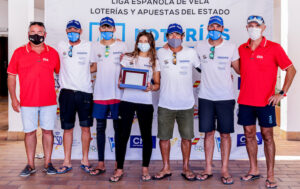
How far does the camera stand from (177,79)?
3.71 meters

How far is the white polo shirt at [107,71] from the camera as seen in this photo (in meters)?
3.97

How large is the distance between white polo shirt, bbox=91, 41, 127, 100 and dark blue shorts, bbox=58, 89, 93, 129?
0.42 ft

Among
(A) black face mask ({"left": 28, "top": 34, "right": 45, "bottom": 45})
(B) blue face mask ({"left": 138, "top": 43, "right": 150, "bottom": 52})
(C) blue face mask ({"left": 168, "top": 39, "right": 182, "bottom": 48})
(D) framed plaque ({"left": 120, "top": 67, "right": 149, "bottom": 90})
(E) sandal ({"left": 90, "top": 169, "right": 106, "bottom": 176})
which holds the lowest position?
(E) sandal ({"left": 90, "top": 169, "right": 106, "bottom": 176})

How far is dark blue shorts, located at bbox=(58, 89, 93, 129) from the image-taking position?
155 inches

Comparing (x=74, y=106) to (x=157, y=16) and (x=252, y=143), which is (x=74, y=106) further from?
(x=252, y=143)

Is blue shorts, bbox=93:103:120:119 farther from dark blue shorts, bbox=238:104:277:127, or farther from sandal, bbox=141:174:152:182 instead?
dark blue shorts, bbox=238:104:277:127

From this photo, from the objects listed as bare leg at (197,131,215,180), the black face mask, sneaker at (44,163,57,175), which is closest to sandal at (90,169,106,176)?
sneaker at (44,163,57,175)

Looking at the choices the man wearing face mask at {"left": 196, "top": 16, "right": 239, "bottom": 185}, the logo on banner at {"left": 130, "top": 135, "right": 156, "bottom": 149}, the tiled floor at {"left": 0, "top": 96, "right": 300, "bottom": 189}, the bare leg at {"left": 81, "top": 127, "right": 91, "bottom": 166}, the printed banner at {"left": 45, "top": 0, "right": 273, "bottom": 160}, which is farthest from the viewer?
the logo on banner at {"left": 130, "top": 135, "right": 156, "bottom": 149}

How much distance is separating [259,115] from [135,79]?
138 cm

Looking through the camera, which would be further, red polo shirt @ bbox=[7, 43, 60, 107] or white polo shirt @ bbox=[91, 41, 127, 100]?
white polo shirt @ bbox=[91, 41, 127, 100]

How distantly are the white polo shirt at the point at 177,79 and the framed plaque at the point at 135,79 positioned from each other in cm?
22

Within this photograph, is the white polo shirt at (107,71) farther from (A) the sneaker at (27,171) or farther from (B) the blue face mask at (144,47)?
(A) the sneaker at (27,171)

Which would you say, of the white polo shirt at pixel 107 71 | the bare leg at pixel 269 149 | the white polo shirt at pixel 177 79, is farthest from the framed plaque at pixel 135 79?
the bare leg at pixel 269 149

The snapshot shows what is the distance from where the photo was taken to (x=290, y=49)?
5891 millimetres
